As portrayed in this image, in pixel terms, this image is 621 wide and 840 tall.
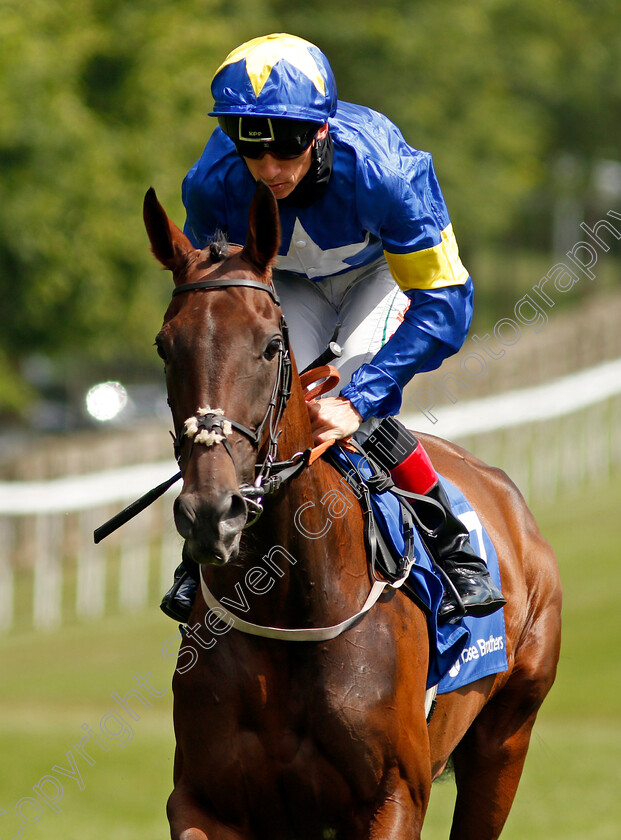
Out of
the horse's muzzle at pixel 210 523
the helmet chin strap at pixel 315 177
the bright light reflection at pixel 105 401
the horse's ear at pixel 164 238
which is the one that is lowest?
the horse's muzzle at pixel 210 523

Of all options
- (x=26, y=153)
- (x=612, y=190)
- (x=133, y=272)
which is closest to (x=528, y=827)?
(x=26, y=153)

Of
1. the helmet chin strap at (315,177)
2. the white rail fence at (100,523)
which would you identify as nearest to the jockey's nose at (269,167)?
the helmet chin strap at (315,177)

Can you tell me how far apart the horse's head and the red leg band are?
1.12 meters

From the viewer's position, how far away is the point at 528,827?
7191 millimetres

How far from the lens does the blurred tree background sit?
614 inches

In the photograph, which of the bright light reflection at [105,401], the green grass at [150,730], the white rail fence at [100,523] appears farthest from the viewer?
the white rail fence at [100,523]

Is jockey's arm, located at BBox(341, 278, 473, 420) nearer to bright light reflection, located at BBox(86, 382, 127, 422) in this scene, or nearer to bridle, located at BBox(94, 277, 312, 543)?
bridle, located at BBox(94, 277, 312, 543)

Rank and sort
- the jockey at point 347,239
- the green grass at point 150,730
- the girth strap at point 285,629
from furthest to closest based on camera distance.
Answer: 1. the green grass at point 150,730
2. the jockey at point 347,239
3. the girth strap at point 285,629

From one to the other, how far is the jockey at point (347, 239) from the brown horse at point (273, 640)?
334 mm

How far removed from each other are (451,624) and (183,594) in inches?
32.9

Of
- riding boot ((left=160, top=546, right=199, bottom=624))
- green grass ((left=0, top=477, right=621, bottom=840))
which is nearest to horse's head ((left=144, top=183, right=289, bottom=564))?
riding boot ((left=160, top=546, right=199, bottom=624))

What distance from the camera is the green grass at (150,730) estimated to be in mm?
7238

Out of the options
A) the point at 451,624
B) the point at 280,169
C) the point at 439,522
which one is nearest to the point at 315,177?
the point at 280,169

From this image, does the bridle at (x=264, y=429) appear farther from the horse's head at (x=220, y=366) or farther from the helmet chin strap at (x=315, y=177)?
the helmet chin strap at (x=315, y=177)
